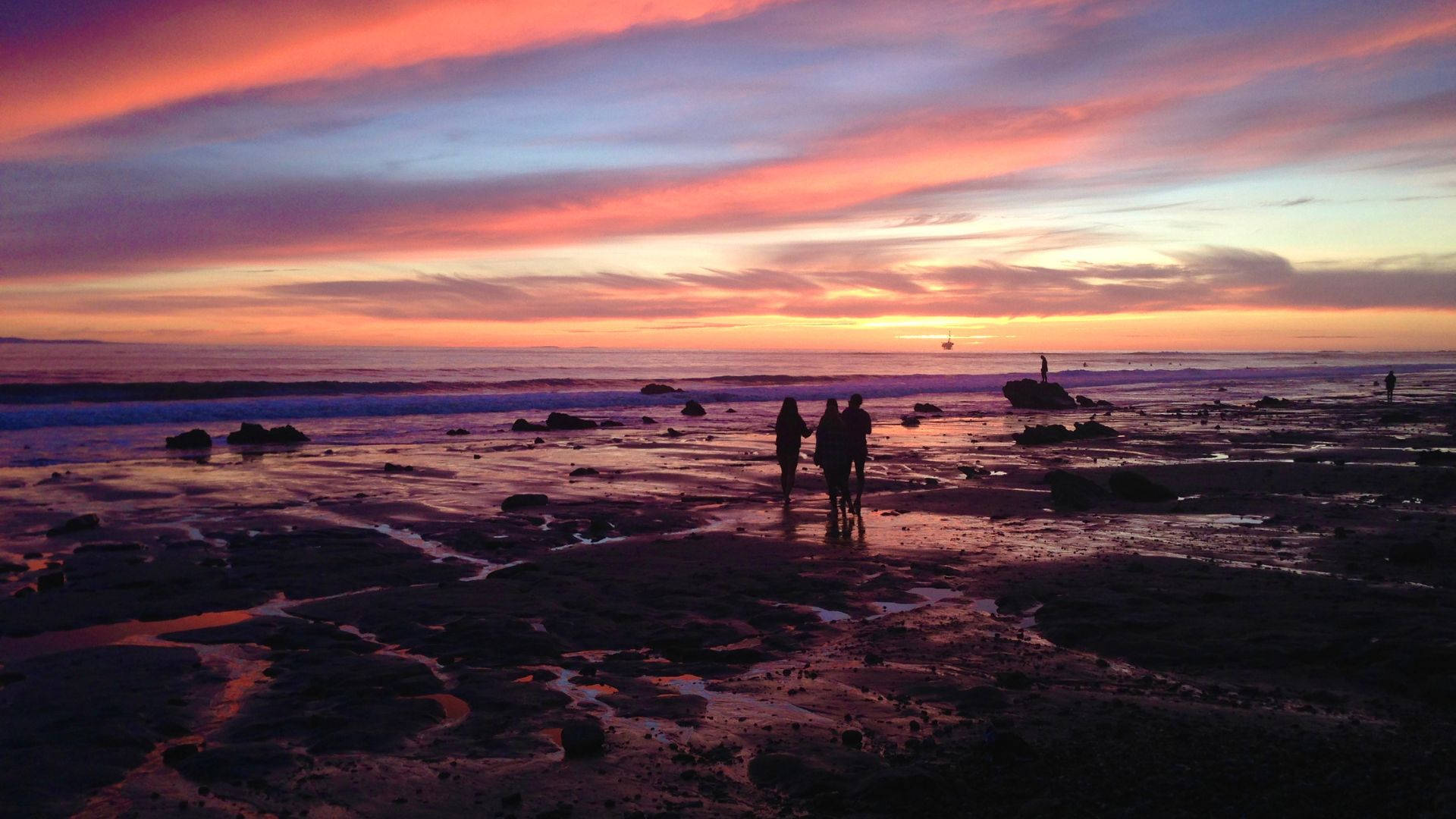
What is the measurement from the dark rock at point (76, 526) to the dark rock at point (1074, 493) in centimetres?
1505

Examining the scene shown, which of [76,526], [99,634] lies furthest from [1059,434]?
[99,634]

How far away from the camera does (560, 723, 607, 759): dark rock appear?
5.85 m

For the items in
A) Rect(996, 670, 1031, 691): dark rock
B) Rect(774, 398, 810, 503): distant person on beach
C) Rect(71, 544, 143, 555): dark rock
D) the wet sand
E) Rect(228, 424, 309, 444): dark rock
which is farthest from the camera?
Rect(228, 424, 309, 444): dark rock

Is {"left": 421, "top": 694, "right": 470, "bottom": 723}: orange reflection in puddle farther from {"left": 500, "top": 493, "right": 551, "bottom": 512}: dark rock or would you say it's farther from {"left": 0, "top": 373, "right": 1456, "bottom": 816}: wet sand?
{"left": 500, "top": 493, "right": 551, "bottom": 512}: dark rock

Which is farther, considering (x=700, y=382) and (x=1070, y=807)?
(x=700, y=382)

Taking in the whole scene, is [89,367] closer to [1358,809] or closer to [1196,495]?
[1196,495]

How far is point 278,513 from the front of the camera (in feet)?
50.6

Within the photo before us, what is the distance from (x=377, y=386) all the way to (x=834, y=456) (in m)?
48.6

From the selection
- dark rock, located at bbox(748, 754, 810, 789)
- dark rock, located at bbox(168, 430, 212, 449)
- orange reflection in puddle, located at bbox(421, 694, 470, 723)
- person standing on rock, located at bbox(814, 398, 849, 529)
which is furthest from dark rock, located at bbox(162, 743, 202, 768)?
dark rock, located at bbox(168, 430, 212, 449)

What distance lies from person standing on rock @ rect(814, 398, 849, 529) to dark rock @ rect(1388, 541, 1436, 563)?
23.7ft

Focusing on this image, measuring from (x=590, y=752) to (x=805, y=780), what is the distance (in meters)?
1.39

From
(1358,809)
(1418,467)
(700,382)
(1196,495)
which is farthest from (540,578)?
(700,382)

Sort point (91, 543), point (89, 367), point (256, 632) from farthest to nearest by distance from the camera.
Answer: point (89, 367), point (91, 543), point (256, 632)

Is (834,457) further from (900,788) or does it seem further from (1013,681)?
(900,788)
